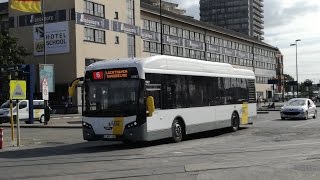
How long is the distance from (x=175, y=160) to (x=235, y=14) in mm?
139403

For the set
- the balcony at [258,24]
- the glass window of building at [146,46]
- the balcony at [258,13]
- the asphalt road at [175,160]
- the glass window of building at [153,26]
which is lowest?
the asphalt road at [175,160]

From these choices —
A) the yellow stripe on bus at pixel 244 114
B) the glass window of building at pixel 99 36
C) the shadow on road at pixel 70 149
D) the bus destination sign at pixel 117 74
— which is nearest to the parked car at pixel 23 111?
the yellow stripe on bus at pixel 244 114

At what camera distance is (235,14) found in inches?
5876

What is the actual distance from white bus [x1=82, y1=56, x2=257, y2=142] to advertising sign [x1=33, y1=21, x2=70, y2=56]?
42531mm

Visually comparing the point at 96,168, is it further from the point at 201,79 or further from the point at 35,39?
the point at 35,39

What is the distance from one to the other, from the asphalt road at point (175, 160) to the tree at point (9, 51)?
1664 inches

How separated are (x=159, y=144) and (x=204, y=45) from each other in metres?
81.3

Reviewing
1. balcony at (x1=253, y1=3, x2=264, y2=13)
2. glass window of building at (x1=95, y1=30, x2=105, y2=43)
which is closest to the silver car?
glass window of building at (x1=95, y1=30, x2=105, y2=43)

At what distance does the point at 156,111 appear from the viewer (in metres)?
17.5

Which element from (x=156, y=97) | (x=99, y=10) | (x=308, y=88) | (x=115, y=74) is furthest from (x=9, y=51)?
(x=308, y=88)

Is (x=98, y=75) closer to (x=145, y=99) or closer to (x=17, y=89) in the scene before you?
(x=145, y=99)

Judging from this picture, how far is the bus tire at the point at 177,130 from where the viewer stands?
1873 centimetres

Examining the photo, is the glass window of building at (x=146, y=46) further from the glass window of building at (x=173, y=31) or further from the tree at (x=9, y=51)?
the tree at (x=9, y=51)

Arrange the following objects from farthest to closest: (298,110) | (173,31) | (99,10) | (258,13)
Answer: (258,13), (173,31), (99,10), (298,110)
